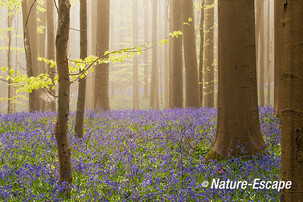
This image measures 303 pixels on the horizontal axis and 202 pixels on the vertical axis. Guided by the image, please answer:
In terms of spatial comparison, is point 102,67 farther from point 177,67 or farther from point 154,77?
point 154,77

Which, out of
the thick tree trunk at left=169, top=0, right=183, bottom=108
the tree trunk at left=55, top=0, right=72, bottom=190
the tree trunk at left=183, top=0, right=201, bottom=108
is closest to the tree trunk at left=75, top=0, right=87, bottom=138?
the tree trunk at left=55, top=0, right=72, bottom=190

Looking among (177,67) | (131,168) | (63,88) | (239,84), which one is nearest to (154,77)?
(177,67)

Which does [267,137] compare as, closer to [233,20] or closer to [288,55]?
[233,20]

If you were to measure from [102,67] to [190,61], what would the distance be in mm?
3931

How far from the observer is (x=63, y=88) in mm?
3729

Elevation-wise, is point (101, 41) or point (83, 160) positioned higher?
point (101, 41)

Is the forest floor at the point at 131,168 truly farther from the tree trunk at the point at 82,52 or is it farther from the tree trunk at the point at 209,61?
the tree trunk at the point at 209,61

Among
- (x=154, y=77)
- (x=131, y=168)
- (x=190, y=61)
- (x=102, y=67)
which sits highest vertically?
(x=154, y=77)

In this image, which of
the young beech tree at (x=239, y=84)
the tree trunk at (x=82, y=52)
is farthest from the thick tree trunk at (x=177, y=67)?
the young beech tree at (x=239, y=84)

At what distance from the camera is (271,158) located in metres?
4.79

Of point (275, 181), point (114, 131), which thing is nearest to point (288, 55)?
point (275, 181)

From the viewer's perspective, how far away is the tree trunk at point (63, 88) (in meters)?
3.62

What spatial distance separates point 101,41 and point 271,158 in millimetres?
8972

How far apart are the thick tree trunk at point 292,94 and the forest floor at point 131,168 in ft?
4.54
